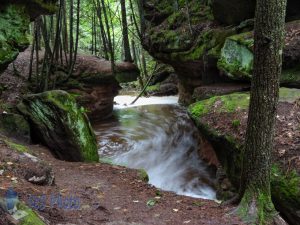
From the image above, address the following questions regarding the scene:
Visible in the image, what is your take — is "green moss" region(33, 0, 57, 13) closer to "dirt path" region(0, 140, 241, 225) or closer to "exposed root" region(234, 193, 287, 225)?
"dirt path" region(0, 140, 241, 225)

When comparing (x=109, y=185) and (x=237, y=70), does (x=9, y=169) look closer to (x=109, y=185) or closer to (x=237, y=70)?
(x=109, y=185)

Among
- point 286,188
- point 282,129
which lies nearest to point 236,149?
point 282,129

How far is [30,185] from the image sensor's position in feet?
16.9

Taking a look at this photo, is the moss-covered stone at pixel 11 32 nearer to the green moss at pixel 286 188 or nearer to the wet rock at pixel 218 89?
the green moss at pixel 286 188

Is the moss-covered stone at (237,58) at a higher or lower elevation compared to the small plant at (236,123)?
higher

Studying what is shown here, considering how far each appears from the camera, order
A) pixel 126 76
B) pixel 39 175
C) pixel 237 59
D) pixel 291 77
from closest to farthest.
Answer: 1. pixel 39 175
2. pixel 291 77
3. pixel 237 59
4. pixel 126 76

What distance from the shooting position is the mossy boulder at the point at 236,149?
5199 millimetres

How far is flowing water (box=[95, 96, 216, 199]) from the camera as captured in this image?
8508 mm

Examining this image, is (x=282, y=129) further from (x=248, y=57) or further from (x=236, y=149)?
(x=248, y=57)

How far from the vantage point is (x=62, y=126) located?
27.6 feet

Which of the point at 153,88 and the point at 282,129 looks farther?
the point at 153,88

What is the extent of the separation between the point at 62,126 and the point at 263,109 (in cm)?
530

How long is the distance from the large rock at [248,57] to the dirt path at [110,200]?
4.34 m

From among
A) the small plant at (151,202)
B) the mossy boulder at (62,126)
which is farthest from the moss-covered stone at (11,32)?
the small plant at (151,202)
